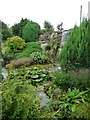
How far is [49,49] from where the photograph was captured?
358 inches

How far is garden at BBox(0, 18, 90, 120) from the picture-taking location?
2.51 meters

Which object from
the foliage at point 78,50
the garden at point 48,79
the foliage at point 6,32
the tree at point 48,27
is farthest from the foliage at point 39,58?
the foliage at point 78,50

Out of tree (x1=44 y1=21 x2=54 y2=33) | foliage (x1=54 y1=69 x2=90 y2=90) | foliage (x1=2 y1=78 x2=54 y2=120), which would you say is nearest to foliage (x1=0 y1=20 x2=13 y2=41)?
tree (x1=44 y1=21 x2=54 y2=33)

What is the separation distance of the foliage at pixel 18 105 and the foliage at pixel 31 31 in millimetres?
7660

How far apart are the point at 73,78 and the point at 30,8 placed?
357cm

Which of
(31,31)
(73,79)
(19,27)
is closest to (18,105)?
(73,79)

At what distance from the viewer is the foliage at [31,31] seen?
1025 centimetres

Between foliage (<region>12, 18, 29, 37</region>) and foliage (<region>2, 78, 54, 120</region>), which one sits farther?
foliage (<region>12, 18, 29, 37</region>)

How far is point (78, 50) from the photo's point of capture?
492 centimetres

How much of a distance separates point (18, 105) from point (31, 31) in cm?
820

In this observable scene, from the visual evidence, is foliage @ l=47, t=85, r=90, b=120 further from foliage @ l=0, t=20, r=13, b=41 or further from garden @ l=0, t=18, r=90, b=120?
foliage @ l=0, t=20, r=13, b=41

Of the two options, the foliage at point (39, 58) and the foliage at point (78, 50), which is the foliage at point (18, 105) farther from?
the foliage at point (39, 58)

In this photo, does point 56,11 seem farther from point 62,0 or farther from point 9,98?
point 9,98

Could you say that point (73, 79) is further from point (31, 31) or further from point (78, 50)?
point (31, 31)
